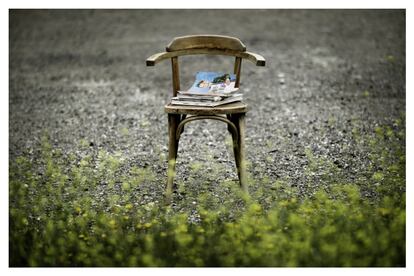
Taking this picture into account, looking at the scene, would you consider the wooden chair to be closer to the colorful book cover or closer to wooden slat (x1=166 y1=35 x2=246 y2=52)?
wooden slat (x1=166 y1=35 x2=246 y2=52)

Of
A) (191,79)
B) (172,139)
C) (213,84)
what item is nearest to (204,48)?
(213,84)

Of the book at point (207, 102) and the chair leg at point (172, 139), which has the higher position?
the book at point (207, 102)

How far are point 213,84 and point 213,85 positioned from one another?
1cm

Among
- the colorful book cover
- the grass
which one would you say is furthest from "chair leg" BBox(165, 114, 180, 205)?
the grass

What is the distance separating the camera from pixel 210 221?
356cm

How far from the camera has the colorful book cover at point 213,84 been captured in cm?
371

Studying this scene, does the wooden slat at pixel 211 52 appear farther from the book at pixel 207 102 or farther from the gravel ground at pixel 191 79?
the gravel ground at pixel 191 79

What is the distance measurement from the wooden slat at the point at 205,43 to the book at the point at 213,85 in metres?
0.24

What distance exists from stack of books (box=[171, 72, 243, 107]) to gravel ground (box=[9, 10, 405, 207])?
2.58 feet

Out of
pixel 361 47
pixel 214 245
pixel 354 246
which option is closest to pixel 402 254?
pixel 354 246

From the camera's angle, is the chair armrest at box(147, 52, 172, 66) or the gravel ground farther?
the gravel ground

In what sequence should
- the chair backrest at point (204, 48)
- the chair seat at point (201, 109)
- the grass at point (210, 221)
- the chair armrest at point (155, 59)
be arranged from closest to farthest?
1. the grass at point (210, 221)
2. the chair seat at point (201, 109)
3. the chair armrest at point (155, 59)
4. the chair backrest at point (204, 48)

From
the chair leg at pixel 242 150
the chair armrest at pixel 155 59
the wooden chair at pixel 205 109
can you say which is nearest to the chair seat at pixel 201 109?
the wooden chair at pixel 205 109

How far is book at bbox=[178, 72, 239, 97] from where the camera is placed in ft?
12.1
